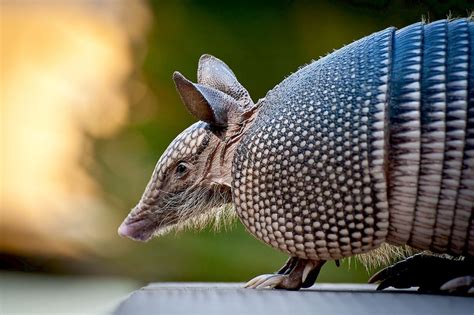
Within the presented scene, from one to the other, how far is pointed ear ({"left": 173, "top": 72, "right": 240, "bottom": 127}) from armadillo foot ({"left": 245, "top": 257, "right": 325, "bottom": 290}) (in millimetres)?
674

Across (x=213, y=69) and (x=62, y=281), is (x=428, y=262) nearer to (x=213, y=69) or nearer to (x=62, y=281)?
(x=213, y=69)

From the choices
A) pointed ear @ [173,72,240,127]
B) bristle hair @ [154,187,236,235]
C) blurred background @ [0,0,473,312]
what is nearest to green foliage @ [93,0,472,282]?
blurred background @ [0,0,473,312]

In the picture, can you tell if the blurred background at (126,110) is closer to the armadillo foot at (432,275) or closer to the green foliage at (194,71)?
the green foliage at (194,71)

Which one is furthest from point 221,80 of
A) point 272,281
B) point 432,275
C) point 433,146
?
point 432,275

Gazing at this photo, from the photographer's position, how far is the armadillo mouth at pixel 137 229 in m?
3.58

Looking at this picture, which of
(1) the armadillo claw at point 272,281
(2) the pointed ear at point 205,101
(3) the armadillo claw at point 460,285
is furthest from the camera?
(1) the armadillo claw at point 272,281

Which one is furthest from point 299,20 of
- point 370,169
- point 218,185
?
point 370,169

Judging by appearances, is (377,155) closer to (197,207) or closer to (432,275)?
(432,275)

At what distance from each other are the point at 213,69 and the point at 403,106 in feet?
3.48

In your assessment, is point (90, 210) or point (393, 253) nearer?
point (393, 253)

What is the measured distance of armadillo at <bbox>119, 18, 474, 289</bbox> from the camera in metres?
2.81

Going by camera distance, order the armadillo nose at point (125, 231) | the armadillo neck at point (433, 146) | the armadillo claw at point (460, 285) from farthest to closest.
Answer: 1. the armadillo nose at point (125, 231)
2. the armadillo claw at point (460, 285)
3. the armadillo neck at point (433, 146)

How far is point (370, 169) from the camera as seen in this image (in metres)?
2.83

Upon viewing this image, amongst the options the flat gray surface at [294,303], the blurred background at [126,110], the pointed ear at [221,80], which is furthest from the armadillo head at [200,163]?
the blurred background at [126,110]
